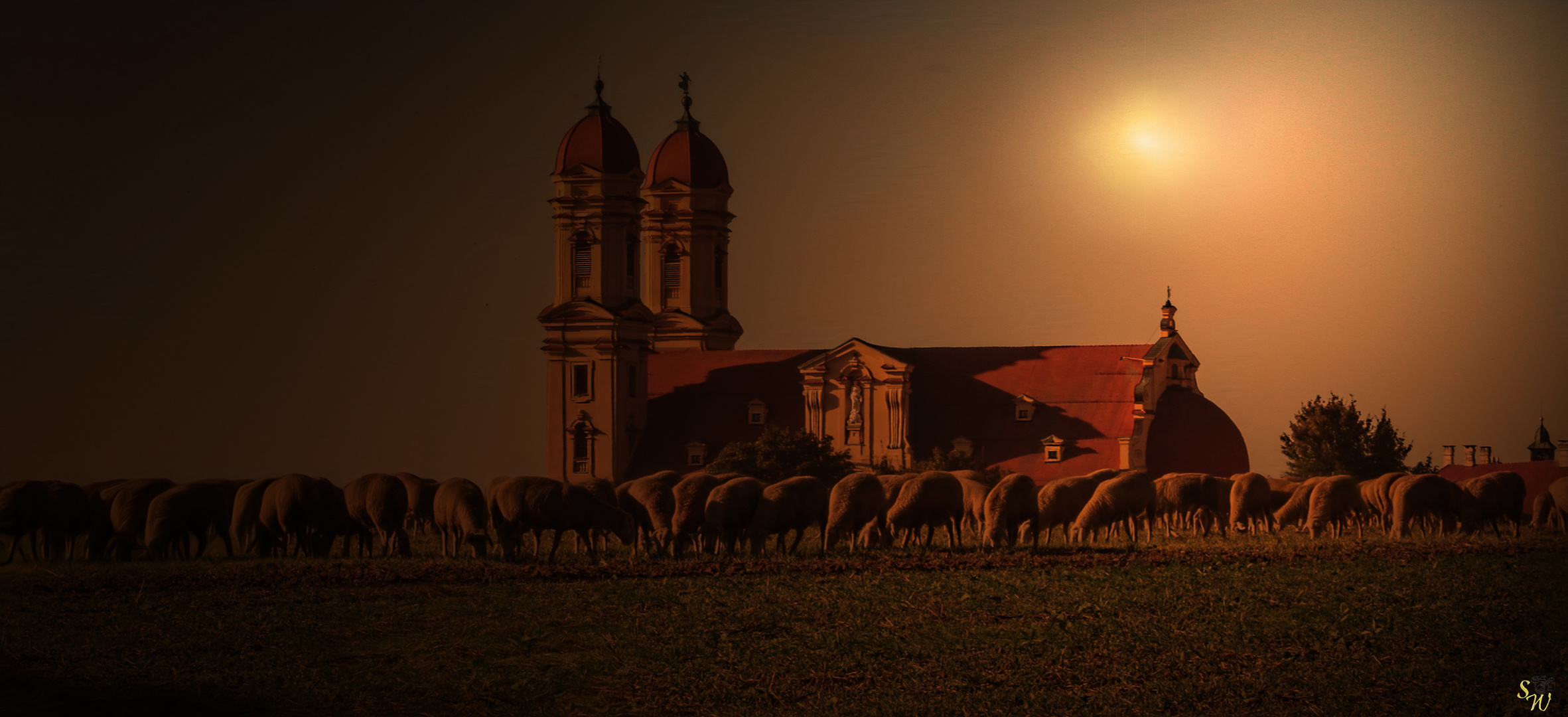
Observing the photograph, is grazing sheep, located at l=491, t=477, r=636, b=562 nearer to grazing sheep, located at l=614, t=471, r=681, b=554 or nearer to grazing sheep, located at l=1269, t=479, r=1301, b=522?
grazing sheep, located at l=614, t=471, r=681, b=554

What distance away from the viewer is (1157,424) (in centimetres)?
6556

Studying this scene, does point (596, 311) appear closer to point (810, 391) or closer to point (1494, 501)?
point (810, 391)

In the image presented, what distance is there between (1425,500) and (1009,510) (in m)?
10.0

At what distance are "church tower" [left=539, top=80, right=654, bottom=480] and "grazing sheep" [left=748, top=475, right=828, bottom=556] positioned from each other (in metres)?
36.6

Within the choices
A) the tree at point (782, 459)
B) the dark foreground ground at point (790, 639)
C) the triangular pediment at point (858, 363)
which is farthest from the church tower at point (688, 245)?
the dark foreground ground at point (790, 639)

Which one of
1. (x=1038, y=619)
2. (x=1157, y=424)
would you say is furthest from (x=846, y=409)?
(x=1038, y=619)

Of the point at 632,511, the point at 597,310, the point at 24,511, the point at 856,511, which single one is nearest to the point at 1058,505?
the point at 856,511

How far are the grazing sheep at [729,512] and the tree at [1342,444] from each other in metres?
42.7

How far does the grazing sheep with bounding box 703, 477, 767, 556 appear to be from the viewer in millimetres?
→ 30891

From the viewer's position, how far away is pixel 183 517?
29859 millimetres

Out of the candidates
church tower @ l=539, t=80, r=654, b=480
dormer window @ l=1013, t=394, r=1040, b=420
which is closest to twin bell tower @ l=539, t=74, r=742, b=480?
church tower @ l=539, t=80, r=654, b=480

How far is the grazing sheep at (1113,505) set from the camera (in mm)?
34156

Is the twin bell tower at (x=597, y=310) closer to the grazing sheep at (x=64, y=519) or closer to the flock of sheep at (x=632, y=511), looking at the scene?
the flock of sheep at (x=632, y=511)

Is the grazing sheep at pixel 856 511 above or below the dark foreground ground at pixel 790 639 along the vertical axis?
above
